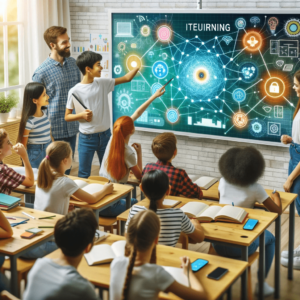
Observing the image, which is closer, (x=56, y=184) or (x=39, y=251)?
(x=39, y=251)

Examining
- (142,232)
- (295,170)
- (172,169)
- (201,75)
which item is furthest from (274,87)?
(142,232)

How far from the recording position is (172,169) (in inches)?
124

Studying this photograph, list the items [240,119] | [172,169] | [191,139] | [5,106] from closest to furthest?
1. [172,169]
2. [240,119]
3. [5,106]
4. [191,139]

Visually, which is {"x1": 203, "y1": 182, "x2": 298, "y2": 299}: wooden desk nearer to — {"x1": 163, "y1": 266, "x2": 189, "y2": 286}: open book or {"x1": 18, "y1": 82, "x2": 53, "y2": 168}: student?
{"x1": 163, "y1": 266, "x2": 189, "y2": 286}: open book

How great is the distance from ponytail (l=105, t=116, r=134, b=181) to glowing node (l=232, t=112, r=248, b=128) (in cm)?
179

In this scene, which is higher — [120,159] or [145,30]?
[145,30]

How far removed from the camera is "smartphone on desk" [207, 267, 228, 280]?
81.4 inches

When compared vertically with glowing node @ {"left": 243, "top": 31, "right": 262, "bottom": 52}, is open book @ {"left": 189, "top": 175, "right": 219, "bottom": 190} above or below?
below

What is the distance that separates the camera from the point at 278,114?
4.76 meters

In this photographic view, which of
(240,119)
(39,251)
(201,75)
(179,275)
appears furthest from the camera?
(201,75)

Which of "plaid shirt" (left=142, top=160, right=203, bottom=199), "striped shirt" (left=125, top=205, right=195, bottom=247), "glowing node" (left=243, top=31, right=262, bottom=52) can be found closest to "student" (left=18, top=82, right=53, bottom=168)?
"plaid shirt" (left=142, top=160, right=203, bottom=199)

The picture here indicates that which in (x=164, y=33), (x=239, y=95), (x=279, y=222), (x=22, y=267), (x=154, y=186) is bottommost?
(x=22, y=267)

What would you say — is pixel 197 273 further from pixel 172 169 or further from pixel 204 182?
pixel 204 182

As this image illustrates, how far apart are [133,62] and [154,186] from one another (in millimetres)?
3349
